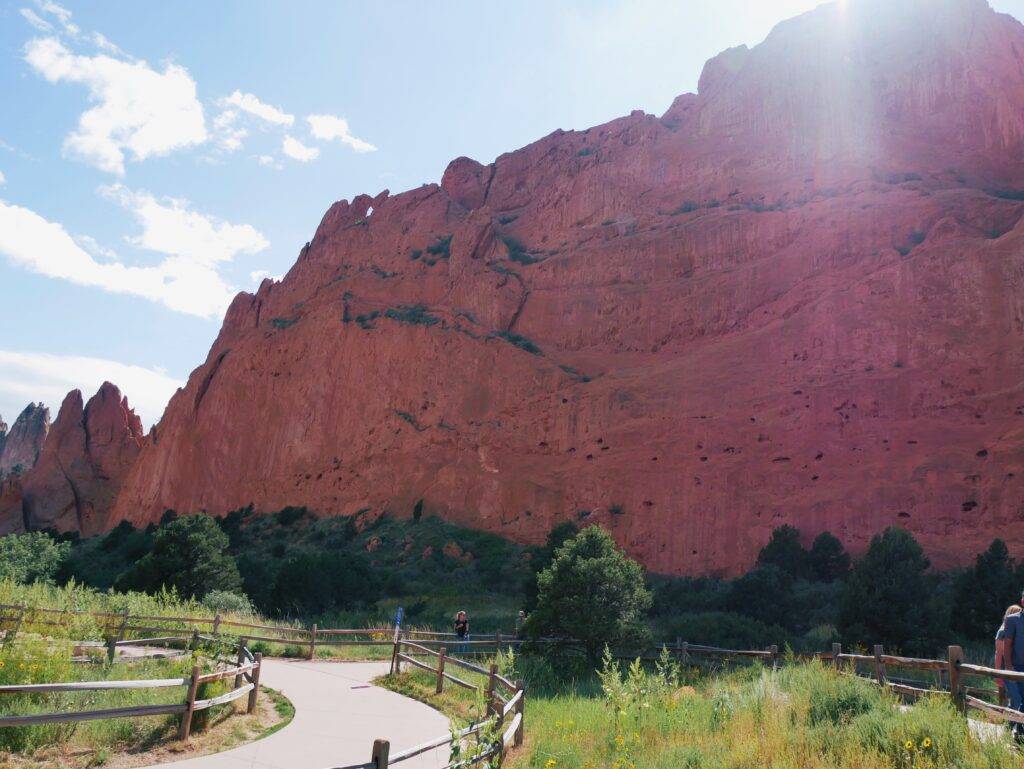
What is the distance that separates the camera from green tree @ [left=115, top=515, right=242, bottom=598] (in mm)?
26000

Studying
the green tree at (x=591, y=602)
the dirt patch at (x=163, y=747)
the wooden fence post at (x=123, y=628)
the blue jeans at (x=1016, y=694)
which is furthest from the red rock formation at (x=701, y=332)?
the dirt patch at (x=163, y=747)

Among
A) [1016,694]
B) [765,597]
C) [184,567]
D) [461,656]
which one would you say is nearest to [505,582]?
[765,597]

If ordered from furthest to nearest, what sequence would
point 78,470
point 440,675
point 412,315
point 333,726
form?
point 78,470 → point 412,315 → point 440,675 → point 333,726

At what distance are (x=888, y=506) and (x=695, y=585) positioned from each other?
327 inches

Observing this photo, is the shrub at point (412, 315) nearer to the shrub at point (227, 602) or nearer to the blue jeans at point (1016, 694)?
the shrub at point (227, 602)

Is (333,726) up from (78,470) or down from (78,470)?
down

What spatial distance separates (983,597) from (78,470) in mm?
78473

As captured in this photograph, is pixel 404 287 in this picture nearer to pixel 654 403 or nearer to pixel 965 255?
pixel 654 403

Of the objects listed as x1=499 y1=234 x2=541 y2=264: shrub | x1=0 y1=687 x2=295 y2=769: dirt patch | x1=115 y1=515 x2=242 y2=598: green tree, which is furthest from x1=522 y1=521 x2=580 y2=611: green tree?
x1=499 y1=234 x2=541 y2=264: shrub

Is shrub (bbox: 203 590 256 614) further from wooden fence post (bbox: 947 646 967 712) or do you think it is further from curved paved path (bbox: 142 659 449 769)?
wooden fence post (bbox: 947 646 967 712)

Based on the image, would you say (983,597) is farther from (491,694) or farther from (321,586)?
(321,586)

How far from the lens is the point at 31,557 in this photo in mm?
40281

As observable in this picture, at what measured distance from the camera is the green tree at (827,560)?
28.0 meters

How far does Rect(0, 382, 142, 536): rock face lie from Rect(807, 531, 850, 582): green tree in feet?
217
